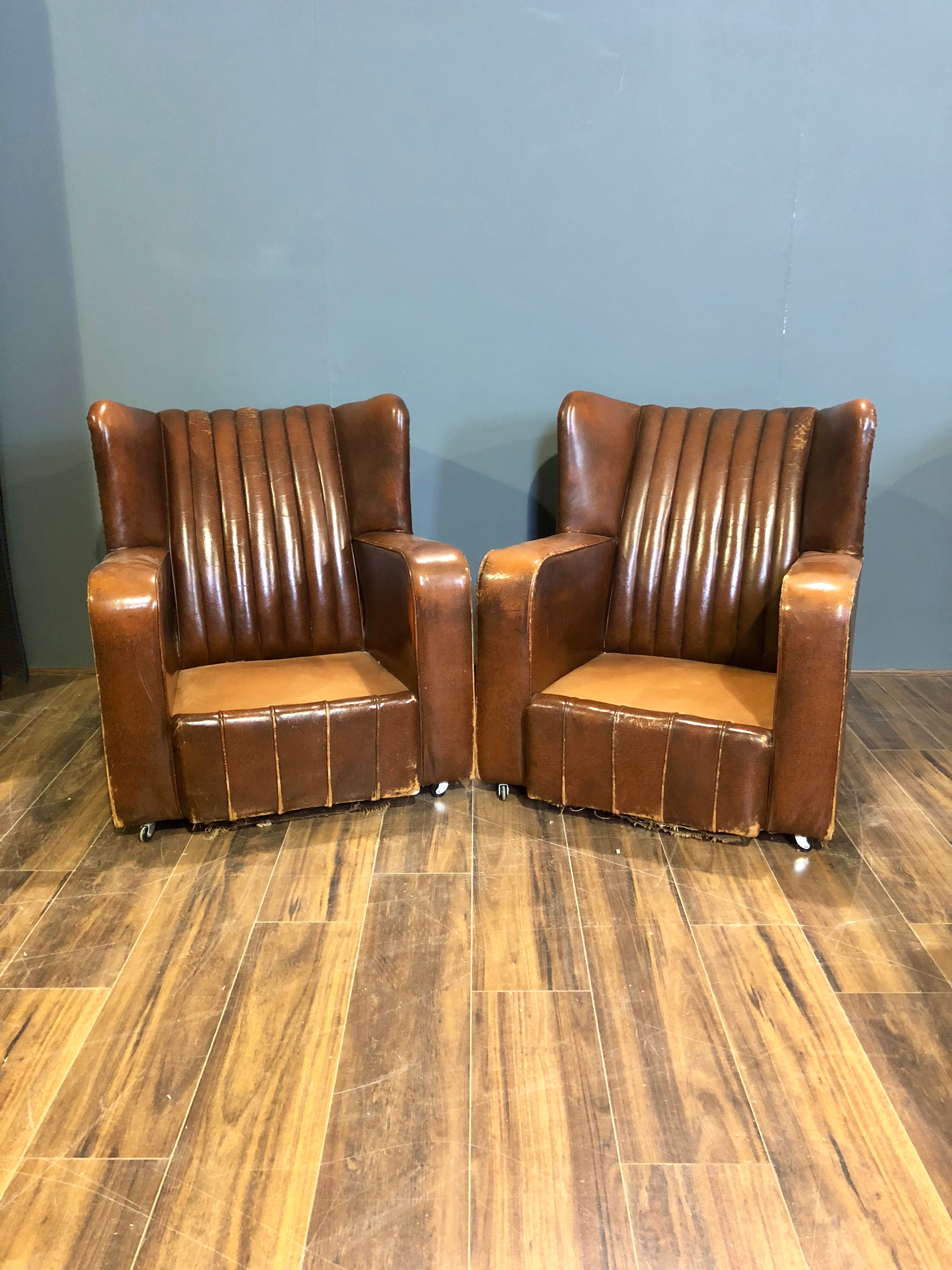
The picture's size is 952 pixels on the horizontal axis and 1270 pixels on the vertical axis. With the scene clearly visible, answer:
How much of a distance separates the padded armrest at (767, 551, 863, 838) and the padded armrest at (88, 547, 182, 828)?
1.37 meters

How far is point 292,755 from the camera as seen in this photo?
85.7 inches

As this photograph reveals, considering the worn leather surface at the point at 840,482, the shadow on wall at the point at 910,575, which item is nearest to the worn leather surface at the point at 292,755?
the worn leather surface at the point at 840,482

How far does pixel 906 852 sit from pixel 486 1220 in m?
1.35

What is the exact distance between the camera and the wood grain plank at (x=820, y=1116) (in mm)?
1226

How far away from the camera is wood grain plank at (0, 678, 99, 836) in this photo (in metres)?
2.42

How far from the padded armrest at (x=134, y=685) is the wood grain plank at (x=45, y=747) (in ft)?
1.29

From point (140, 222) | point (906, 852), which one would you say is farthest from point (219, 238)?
point (906, 852)

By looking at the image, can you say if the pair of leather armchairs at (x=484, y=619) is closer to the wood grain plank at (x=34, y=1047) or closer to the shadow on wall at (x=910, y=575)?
the wood grain plank at (x=34, y=1047)

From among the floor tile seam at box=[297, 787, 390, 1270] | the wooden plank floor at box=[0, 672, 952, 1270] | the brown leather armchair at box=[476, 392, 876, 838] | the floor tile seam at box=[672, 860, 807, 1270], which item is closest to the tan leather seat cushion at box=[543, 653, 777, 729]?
the brown leather armchair at box=[476, 392, 876, 838]

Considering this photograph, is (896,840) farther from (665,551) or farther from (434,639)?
(434,639)

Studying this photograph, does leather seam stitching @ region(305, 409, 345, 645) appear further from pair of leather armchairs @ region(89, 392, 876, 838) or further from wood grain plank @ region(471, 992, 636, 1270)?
wood grain plank @ region(471, 992, 636, 1270)

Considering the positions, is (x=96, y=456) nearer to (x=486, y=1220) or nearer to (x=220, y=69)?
(x=220, y=69)

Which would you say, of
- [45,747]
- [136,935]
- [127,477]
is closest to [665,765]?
[136,935]

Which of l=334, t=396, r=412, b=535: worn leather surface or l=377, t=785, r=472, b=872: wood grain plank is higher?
l=334, t=396, r=412, b=535: worn leather surface
